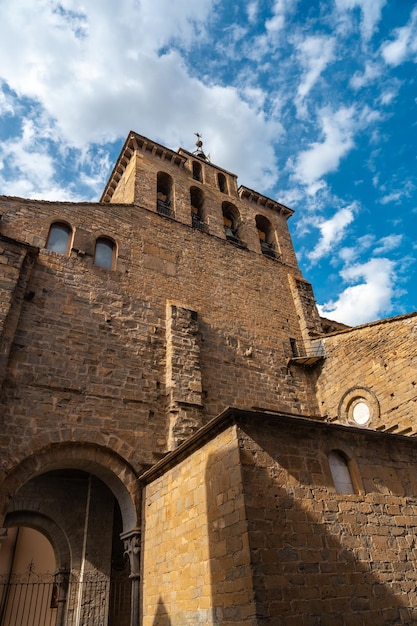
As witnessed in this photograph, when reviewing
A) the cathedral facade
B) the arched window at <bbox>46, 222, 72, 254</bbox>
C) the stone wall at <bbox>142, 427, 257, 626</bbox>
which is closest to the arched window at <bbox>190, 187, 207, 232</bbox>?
the cathedral facade

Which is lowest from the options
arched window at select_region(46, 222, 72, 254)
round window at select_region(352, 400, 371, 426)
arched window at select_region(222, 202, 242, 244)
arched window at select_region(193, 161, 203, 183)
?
round window at select_region(352, 400, 371, 426)

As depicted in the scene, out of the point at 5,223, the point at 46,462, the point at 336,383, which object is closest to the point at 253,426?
the point at 46,462

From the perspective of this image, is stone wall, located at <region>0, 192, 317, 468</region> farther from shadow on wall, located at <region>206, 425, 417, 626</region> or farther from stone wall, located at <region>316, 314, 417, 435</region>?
shadow on wall, located at <region>206, 425, 417, 626</region>

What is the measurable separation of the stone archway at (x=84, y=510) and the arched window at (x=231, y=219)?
32.0 feet

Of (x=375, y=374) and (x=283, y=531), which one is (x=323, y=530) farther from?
(x=375, y=374)

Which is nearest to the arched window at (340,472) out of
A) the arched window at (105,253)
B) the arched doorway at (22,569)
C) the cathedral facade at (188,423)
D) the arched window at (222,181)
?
the cathedral facade at (188,423)

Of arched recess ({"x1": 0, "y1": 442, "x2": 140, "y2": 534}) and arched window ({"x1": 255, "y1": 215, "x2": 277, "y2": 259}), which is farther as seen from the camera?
arched window ({"x1": 255, "y1": 215, "x2": 277, "y2": 259})

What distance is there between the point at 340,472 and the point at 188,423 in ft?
12.0

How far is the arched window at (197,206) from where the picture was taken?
14.8 metres

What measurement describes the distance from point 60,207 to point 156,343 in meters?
4.51

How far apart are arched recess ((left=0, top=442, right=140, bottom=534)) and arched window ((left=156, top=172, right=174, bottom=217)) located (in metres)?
8.42

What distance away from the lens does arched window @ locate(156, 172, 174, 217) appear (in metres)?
14.2

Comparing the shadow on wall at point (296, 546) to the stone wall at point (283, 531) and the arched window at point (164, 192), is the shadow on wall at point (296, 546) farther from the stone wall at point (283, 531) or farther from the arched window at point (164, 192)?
the arched window at point (164, 192)

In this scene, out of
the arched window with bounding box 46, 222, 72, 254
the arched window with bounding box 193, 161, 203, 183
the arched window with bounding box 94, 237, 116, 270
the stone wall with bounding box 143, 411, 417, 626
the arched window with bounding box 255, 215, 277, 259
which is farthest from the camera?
the arched window with bounding box 193, 161, 203, 183
